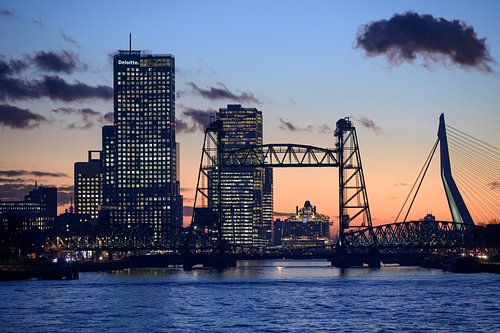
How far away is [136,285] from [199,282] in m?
11.6

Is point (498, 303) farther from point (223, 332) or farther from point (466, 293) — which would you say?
point (223, 332)

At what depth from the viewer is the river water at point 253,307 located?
80625mm

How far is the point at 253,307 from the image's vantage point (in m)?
100

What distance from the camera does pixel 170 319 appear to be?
87.6m

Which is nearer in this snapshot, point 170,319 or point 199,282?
point 170,319

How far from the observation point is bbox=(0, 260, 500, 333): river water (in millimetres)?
80625

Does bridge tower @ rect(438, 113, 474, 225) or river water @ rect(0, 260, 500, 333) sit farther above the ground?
bridge tower @ rect(438, 113, 474, 225)

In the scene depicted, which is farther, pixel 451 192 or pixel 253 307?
pixel 451 192

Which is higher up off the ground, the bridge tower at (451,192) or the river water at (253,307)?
the bridge tower at (451,192)

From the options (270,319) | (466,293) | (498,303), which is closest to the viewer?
(270,319)

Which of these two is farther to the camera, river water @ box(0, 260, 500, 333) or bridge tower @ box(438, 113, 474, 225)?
bridge tower @ box(438, 113, 474, 225)

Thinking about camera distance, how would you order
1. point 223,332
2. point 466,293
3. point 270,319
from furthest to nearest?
point 466,293, point 270,319, point 223,332

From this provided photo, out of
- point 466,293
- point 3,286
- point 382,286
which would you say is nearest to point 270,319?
point 466,293

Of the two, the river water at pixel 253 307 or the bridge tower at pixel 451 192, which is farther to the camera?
the bridge tower at pixel 451 192
